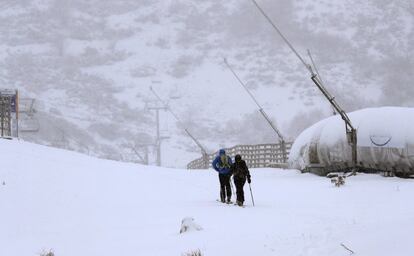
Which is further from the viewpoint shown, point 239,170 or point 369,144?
point 369,144

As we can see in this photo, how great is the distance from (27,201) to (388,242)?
1222cm

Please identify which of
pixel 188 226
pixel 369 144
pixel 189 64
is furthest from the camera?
pixel 189 64

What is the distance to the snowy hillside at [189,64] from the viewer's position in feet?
383

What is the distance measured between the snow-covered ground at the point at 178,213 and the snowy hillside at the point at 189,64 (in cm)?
7155

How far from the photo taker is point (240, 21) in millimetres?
182875

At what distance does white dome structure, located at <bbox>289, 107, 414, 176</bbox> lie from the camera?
21.4 m

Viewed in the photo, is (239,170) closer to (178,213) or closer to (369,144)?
(178,213)

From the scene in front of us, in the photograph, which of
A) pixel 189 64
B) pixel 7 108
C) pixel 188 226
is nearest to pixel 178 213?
pixel 188 226

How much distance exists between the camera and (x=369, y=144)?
74.4 ft

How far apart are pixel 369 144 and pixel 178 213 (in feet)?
36.1

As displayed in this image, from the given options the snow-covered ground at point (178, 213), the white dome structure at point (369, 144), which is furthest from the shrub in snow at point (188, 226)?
the white dome structure at point (369, 144)

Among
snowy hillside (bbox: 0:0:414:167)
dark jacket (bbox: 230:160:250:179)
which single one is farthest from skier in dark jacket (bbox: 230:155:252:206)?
snowy hillside (bbox: 0:0:414:167)

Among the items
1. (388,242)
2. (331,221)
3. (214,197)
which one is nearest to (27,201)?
(214,197)

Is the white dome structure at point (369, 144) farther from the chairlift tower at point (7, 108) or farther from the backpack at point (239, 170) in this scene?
the chairlift tower at point (7, 108)
